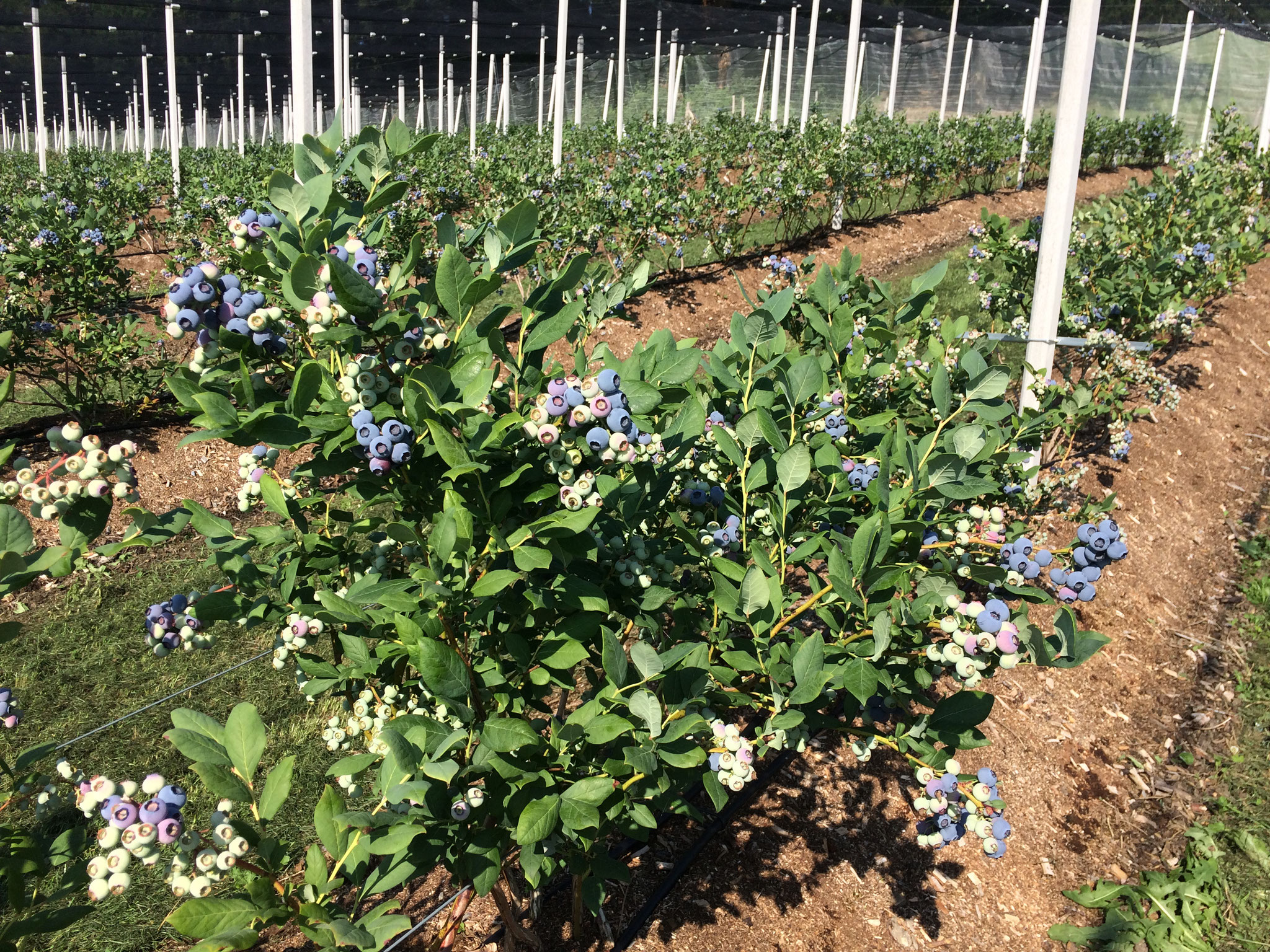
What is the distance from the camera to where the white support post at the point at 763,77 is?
64.2ft

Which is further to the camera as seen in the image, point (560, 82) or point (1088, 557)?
point (560, 82)

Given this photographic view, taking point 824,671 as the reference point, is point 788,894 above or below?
below

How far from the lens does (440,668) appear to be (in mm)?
1150

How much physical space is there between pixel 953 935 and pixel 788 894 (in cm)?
50

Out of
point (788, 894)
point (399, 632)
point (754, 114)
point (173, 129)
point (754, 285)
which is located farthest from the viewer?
point (754, 114)

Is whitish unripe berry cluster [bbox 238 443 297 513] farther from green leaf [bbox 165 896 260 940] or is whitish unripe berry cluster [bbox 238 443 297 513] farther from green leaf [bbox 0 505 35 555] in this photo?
green leaf [bbox 165 896 260 940]

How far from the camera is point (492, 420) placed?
1.24m

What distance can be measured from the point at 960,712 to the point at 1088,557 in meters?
0.46

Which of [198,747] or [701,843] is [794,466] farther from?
[701,843]

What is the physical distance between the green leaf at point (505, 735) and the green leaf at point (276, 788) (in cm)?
26

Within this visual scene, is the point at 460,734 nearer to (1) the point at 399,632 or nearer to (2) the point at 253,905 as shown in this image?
(1) the point at 399,632

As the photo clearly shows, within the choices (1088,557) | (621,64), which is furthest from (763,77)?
(1088,557)

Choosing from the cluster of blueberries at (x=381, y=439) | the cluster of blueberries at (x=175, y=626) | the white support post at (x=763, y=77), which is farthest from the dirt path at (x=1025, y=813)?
the white support post at (x=763, y=77)

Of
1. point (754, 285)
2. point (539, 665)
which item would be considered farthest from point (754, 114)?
point (539, 665)
